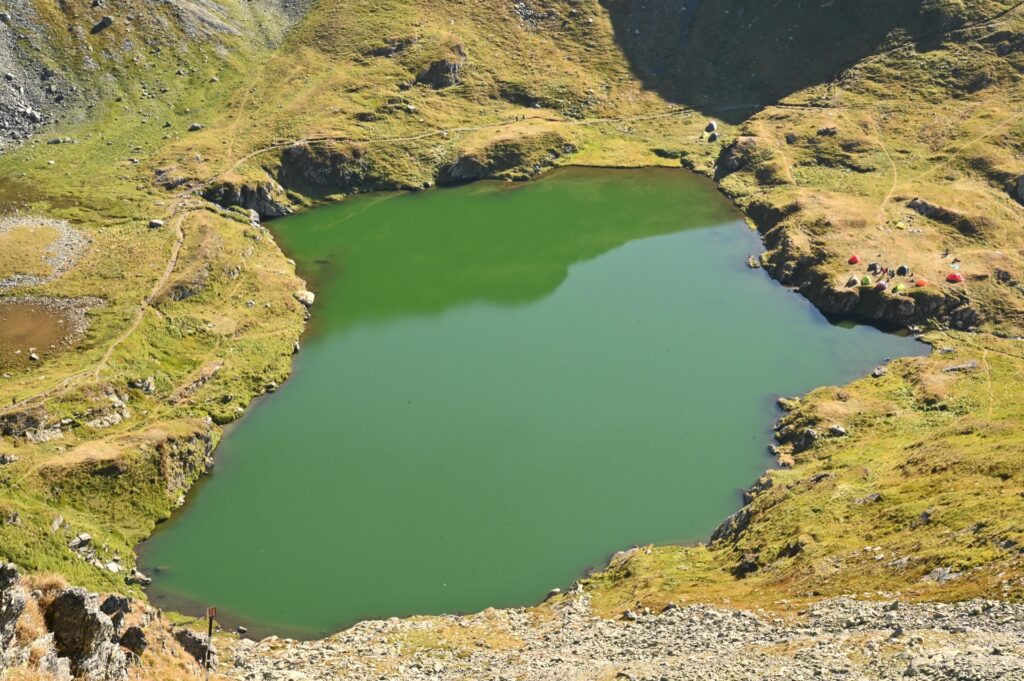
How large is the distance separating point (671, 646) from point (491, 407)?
136 ft

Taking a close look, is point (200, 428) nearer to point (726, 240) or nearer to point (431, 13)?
point (726, 240)

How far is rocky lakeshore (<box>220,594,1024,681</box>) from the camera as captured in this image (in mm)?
51438

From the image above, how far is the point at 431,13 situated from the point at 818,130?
74.3 meters

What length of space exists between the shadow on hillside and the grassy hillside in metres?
0.54

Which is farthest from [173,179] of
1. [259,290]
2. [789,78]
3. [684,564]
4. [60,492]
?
[789,78]

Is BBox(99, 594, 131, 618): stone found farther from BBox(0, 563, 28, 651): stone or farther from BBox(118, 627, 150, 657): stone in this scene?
BBox(0, 563, 28, 651): stone

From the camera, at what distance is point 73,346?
97.8 m

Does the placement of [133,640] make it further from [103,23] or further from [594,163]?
[103,23]

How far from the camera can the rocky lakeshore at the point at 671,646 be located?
51438 millimetres

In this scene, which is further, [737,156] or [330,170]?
[737,156]

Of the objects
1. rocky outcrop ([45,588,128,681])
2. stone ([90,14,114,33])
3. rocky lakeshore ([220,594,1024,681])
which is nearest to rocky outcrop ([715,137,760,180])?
rocky lakeshore ([220,594,1024,681])

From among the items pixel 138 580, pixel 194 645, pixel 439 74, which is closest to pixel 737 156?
pixel 439 74

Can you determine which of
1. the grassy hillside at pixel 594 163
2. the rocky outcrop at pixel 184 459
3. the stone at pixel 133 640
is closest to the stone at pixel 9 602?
the stone at pixel 133 640

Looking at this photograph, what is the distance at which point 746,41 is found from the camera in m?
184
